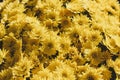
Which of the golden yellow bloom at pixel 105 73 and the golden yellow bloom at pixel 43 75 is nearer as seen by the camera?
the golden yellow bloom at pixel 43 75

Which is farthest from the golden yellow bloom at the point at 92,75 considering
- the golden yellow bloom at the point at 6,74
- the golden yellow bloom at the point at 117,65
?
the golden yellow bloom at the point at 6,74

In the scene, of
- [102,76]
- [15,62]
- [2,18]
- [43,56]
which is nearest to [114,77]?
[102,76]

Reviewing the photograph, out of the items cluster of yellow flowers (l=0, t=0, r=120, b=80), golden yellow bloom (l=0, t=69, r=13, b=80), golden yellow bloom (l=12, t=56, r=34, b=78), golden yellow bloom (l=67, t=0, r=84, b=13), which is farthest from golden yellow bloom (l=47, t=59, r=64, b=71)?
golden yellow bloom (l=67, t=0, r=84, b=13)

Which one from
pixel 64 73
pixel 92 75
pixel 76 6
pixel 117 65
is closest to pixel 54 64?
pixel 64 73

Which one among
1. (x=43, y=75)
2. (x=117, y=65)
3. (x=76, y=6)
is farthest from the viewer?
(x=76, y=6)

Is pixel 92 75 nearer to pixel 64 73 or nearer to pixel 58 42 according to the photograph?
pixel 64 73

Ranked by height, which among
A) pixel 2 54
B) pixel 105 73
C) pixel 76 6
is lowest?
pixel 105 73

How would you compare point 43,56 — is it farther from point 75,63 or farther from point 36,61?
point 75,63

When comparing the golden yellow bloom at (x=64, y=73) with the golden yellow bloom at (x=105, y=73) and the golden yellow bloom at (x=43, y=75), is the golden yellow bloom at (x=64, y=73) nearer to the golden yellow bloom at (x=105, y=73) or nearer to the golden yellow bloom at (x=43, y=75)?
the golden yellow bloom at (x=43, y=75)

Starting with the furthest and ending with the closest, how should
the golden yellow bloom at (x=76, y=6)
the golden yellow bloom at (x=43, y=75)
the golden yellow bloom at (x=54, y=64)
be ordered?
the golden yellow bloom at (x=76, y=6) < the golden yellow bloom at (x=54, y=64) < the golden yellow bloom at (x=43, y=75)
